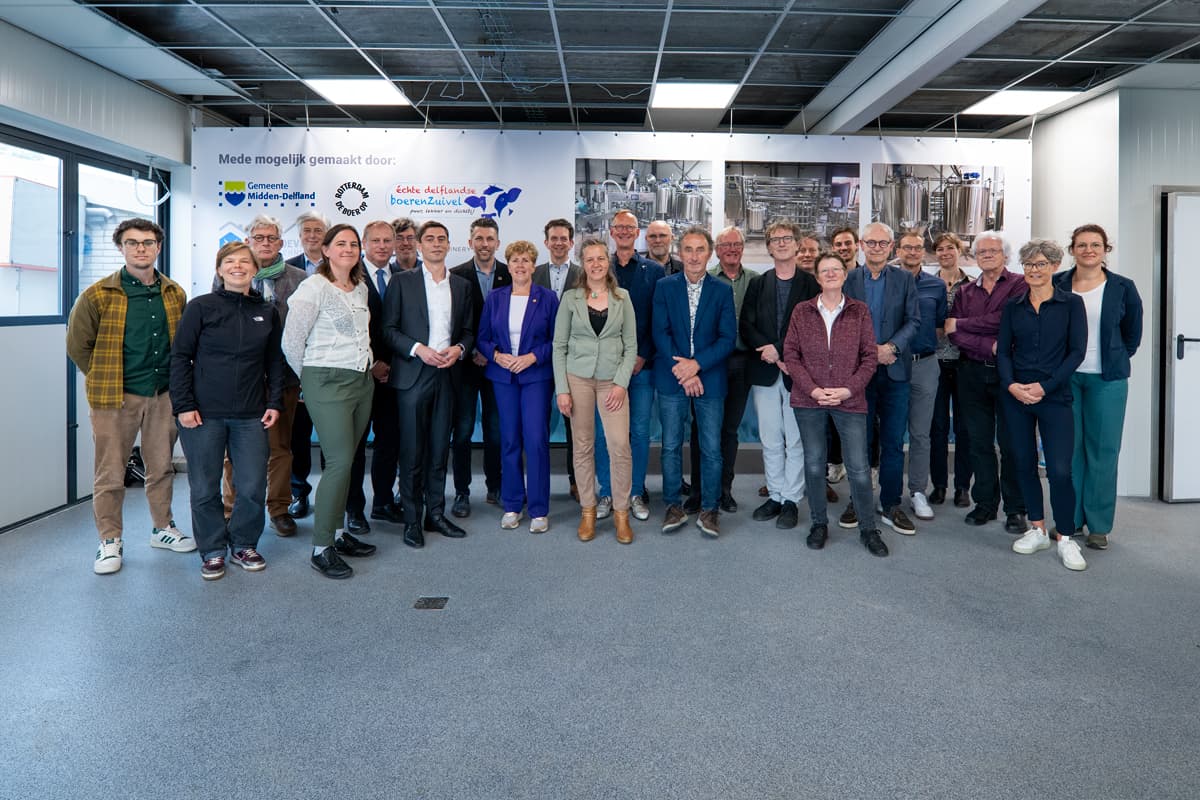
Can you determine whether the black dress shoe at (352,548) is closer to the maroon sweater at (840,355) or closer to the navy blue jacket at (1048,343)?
the maroon sweater at (840,355)

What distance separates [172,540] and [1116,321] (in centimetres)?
492

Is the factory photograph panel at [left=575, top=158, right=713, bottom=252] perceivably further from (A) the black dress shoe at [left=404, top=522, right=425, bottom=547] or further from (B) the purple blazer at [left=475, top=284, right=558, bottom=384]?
(A) the black dress shoe at [left=404, top=522, right=425, bottom=547]

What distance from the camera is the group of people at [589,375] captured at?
3473mm

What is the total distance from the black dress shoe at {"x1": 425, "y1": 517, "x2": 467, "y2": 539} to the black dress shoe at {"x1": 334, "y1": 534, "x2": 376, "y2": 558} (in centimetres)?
43

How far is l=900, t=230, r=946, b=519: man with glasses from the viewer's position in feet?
14.3

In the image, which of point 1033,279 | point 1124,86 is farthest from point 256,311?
point 1124,86

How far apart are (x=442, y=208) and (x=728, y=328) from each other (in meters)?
Result: 3.05

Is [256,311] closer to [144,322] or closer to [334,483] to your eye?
[144,322]

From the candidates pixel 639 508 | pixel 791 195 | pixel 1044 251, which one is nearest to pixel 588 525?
pixel 639 508

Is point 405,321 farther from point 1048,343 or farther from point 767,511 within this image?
point 1048,343

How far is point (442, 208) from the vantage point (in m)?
6.08

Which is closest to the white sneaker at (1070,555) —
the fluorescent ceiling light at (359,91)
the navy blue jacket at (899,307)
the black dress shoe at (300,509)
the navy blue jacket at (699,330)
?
the navy blue jacket at (899,307)

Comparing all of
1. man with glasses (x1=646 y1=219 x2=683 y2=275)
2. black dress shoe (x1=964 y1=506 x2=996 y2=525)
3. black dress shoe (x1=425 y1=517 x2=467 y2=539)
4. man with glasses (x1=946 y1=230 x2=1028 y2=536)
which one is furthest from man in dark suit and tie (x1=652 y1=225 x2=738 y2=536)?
black dress shoe (x1=964 y1=506 x2=996 y2=525)

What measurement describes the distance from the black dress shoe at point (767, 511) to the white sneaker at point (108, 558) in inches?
131
